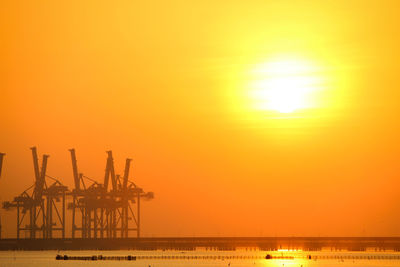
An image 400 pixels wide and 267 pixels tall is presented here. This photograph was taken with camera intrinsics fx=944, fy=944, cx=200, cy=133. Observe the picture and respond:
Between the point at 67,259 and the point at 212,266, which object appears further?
the point at 67,259

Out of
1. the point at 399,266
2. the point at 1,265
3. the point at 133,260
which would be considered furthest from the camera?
the point at 133,260

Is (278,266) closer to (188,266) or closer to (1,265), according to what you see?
(188,266)

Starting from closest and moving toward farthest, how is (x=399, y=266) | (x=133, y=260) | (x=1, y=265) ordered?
(x=399, y=266), (x=1, y=265), (x=133, y=260)

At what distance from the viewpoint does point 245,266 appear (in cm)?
14325

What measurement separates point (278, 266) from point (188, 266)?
13.9m

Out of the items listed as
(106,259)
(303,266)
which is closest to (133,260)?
(106,259)

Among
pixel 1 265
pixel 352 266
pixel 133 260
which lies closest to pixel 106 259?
pixel 133 260

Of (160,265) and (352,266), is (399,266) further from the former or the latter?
(160,265)

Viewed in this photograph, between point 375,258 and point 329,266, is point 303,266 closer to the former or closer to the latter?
point 329,266

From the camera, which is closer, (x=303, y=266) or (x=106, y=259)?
(x=303, y=266)

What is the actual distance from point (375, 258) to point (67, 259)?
188 feet

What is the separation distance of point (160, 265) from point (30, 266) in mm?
19898

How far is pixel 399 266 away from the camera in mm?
140125

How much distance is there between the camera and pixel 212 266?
140750 millimetres
